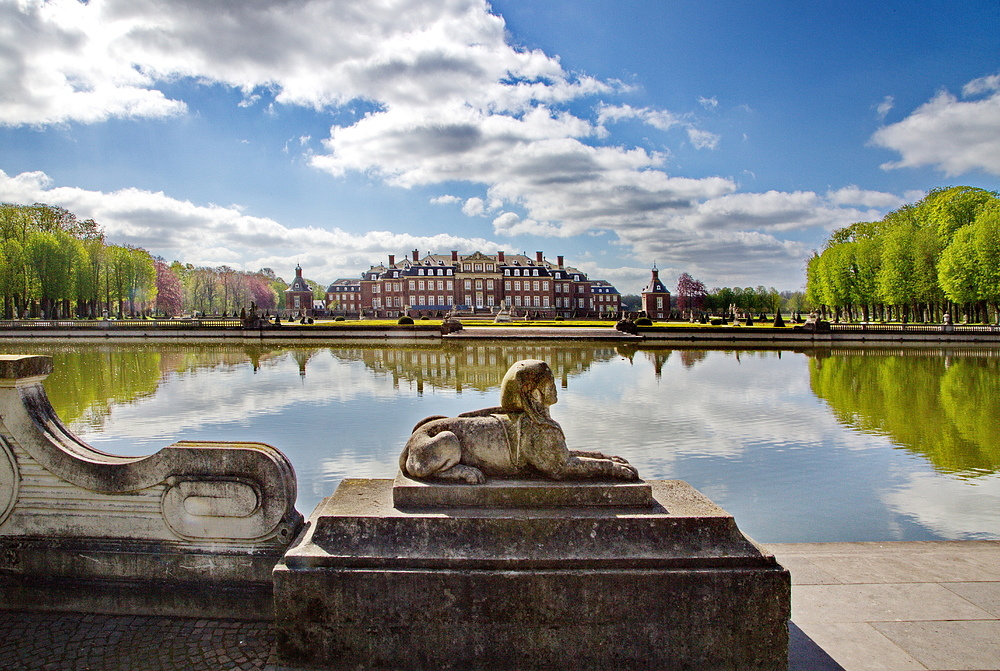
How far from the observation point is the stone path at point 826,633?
3076 millimetres

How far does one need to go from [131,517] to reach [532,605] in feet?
8.06

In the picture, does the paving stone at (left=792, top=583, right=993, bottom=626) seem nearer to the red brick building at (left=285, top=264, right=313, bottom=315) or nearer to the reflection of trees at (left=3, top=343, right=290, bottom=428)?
the reflection of trees at (left=3, top=343, right=290, bottom=428)

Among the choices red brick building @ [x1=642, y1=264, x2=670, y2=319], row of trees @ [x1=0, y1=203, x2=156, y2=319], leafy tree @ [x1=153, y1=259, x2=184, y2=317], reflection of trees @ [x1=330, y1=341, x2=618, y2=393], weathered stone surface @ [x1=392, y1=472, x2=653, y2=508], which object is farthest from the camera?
red brick building @ [x1=642, y1=264, x2=670, y2=319]

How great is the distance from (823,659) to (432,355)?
21878 mm

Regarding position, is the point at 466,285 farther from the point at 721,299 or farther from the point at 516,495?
the point at 516,495

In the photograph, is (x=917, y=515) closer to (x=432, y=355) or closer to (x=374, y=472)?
(x=374, y=472)

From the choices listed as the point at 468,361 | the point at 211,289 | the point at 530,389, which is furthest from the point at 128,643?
the point at 211,289

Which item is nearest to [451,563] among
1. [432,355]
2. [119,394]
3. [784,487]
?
[784,487]

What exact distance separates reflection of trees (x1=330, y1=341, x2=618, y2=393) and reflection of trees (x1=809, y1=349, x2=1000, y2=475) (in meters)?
6.86

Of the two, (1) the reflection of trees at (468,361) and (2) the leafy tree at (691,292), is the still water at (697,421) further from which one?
(2) the leafy tree at (691,292)

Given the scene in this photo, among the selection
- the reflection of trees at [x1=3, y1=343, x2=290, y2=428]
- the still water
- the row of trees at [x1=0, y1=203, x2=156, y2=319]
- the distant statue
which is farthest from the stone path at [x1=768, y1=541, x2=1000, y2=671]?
the row of trees at [x1=0, y1=203, x2=156, y2=319]

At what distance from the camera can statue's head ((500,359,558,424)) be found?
3.53 m

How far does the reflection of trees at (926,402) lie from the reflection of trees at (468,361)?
22.5 feet

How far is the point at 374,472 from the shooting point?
280 inches
